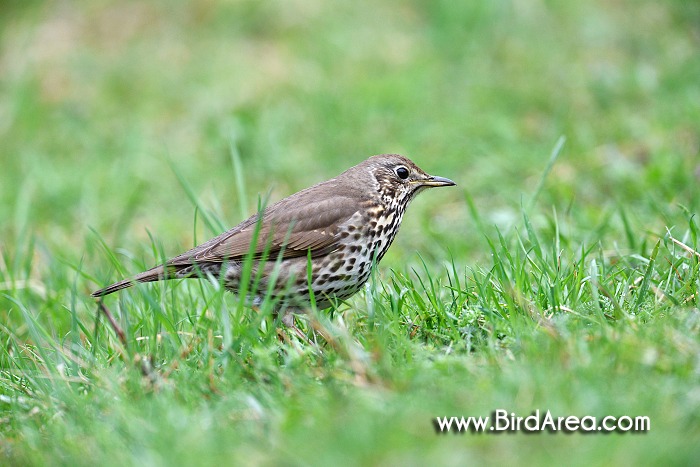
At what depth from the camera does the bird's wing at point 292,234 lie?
476cm

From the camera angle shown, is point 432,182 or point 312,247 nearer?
point 312,247

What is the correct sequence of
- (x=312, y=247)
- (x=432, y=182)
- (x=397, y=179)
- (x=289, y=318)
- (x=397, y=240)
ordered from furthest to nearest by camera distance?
(x=397, y=240)
(x=432, y=182)
(x=397, y=179)
(x=312, y=247)
(x=289, y=318)

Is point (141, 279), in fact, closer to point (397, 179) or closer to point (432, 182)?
point (397, 179)

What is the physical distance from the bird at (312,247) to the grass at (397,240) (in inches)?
6.0

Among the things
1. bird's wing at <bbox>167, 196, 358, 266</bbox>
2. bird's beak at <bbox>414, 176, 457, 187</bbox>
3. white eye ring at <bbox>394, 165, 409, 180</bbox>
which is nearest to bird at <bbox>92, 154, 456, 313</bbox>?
bird's wing at <bbox>167, 196, 358, 266</bbox>

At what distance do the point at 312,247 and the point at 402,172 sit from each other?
935 millimetres

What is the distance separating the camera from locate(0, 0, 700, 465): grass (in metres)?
3.12

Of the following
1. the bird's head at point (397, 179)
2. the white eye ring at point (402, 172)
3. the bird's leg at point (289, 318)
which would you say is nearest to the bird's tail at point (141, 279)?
the bird's leg at point (289, 318)

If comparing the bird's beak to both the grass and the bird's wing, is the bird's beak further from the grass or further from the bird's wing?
the bird's wing

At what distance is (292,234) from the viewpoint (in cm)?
480

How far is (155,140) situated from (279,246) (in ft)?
15.7

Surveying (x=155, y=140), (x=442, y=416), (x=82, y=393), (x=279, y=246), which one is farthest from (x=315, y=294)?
(x=155, y=140)

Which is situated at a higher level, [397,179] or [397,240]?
[397,179]

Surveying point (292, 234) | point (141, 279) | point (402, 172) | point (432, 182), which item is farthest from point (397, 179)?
point (141, 279)
